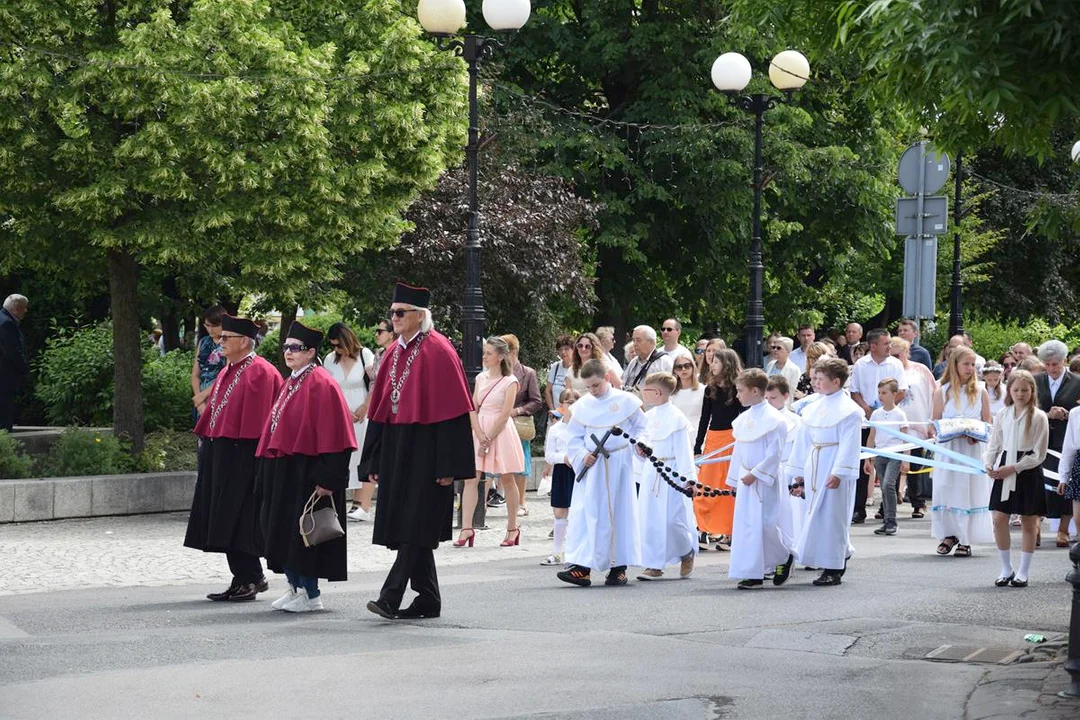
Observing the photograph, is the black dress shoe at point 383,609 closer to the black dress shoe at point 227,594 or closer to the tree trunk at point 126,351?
the black dress shoe at point 227,594

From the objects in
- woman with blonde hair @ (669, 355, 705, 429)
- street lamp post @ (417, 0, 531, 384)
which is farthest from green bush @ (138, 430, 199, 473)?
woman with blonde hair @ (669, 355, 705, 429)

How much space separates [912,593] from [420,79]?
29.5 ft

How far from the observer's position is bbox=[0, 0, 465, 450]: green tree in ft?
54.2

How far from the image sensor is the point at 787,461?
12852mm

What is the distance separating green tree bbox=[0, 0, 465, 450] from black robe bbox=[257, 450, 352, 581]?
6.34 metres

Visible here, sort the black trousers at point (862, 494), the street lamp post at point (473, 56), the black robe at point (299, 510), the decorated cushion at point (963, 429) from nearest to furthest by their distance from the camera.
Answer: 1. the black robe at point (299, 510)
2. the decorated cushion at point (963, 429)
3. the street lamp post at point (473, 56)
4. the black trousers at point (862, 494)

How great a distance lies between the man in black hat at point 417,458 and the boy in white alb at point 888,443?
22.4 feet

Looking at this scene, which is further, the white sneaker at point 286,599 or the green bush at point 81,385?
the green bush at point 81,385

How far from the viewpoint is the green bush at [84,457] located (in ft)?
55.7

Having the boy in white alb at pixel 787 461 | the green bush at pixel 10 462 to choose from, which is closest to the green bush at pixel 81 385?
the green bush at pixel 10 462

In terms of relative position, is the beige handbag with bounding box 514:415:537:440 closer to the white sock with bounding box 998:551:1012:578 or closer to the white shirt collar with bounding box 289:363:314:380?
the white sock with bounding box 998:551:1012:578

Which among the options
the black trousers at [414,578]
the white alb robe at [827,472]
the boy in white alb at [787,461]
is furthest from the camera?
the boy in white alb at [787,461]

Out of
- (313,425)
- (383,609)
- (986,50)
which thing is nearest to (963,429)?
(383,609)

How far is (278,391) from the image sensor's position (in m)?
11.7
